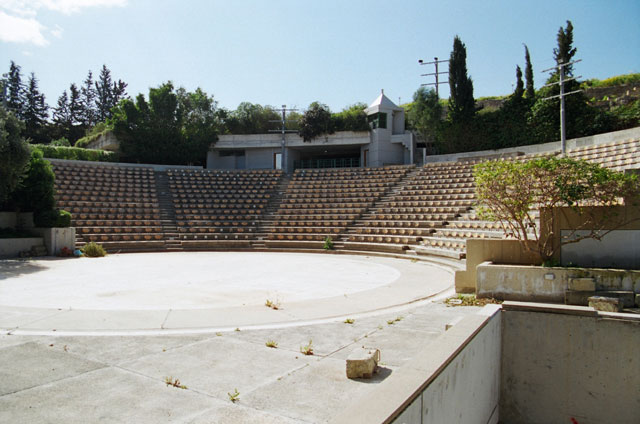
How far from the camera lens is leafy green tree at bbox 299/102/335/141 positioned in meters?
32.6

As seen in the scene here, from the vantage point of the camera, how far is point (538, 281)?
25.7 ft

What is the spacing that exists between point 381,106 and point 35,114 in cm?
4998

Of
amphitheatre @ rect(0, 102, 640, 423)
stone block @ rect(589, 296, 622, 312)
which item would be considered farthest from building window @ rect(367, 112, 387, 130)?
stone block @ rect(589, 296, 622, 312)

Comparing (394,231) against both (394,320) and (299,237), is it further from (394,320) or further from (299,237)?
(394,320)

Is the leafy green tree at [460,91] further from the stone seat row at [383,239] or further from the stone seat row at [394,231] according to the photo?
the stone seat row at [383,239]

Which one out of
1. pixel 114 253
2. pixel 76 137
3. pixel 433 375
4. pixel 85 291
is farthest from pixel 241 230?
pixel 76 137

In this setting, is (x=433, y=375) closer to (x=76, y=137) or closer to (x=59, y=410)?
(x=59, y=410)

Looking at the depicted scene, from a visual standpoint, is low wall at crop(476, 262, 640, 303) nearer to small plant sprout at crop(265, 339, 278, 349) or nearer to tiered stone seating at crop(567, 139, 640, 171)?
small plant sprout at crop(265, 339, 278, 349)

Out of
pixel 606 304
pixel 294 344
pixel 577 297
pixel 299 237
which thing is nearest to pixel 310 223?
pixel 299 237

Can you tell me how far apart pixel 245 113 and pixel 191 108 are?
5088mm


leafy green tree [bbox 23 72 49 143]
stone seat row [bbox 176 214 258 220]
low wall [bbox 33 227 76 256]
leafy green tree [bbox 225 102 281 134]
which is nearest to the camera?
low wall [bbox 33 227 76 256]

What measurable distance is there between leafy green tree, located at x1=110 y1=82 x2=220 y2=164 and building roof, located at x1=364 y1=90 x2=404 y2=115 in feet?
42.2

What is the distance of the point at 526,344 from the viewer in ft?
20.2

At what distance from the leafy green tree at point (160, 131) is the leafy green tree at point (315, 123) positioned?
25.0ft
